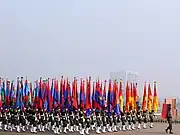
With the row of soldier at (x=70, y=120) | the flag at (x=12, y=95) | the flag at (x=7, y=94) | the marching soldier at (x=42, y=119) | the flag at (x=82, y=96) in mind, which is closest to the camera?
the row of soldier at (x=70, y=120)

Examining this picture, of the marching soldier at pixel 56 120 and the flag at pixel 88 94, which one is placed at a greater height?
the flag at pixel 88 94

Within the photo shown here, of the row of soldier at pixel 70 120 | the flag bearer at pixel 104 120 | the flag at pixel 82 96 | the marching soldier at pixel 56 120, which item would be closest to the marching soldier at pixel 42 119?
the row of soldier at pixel 70 120

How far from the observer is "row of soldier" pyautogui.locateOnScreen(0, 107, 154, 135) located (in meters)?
23.6

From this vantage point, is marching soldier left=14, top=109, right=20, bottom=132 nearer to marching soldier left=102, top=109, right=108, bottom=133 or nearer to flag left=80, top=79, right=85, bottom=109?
flag left=80, top=79, right=85, bottom=109

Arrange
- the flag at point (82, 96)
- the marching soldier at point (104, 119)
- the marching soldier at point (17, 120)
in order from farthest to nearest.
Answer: the marching soldier at point (17, 120) < the flag at point (82, 96) < the marching soldier at point (104, 119)

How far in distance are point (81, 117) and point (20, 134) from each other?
3896mm

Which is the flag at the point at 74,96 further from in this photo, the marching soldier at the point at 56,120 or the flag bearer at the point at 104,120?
the flag bearer at the point at 104,120

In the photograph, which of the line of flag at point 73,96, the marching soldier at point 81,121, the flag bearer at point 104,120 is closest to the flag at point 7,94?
the line of flag at point 73,96

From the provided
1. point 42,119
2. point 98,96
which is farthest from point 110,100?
point 42,119

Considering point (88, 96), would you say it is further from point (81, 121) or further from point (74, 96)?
point (81, 121)

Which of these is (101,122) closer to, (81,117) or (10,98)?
(81,117)

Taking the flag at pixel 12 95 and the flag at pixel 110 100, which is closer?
the flag at pixel 110 100

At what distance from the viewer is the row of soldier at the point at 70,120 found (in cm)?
2364

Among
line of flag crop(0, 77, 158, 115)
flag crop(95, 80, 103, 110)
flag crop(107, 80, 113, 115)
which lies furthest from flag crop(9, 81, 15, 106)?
flag crop(107, 80, 113, 115)
